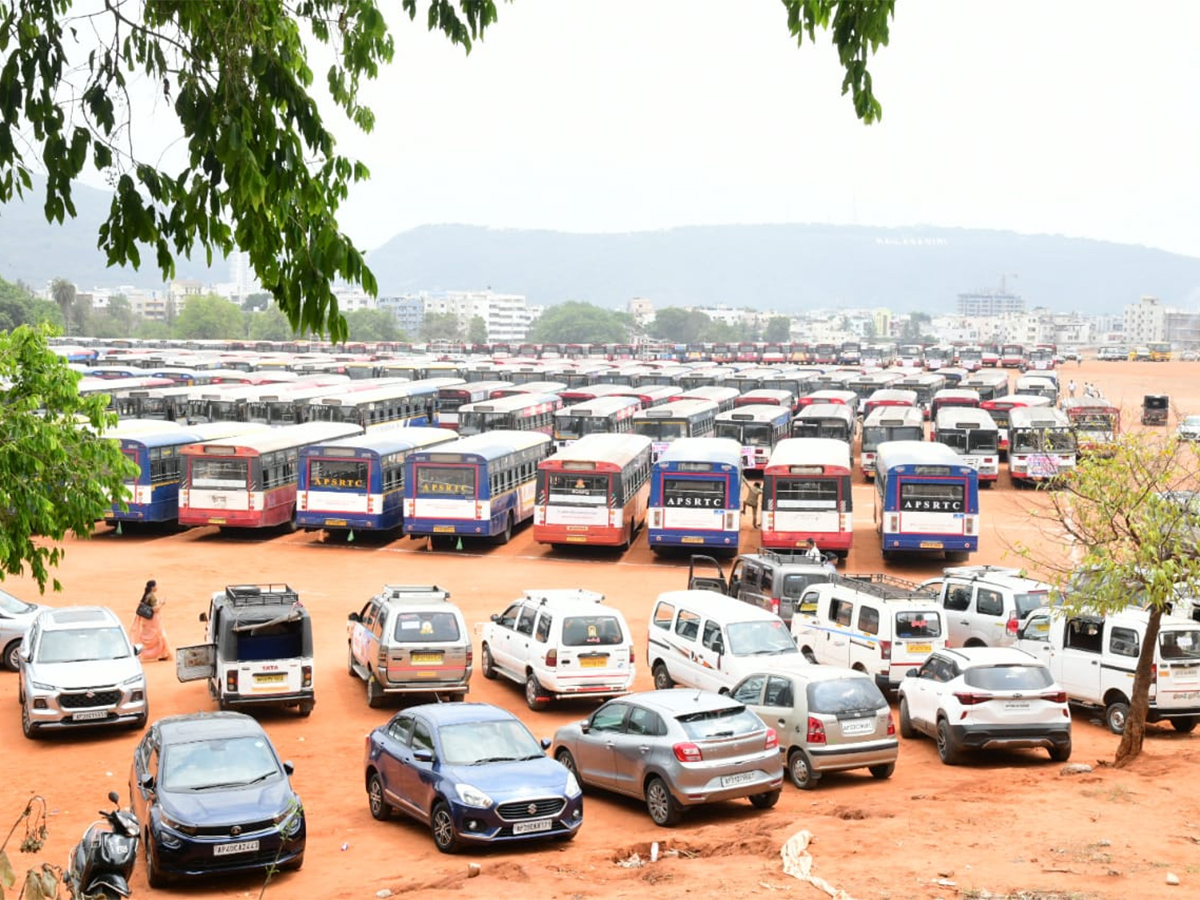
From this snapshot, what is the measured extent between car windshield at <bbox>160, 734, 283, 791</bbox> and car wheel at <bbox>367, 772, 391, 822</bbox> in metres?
1.58

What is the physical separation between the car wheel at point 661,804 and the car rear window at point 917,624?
23.0 ft

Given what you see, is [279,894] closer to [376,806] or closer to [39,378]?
[376,806]

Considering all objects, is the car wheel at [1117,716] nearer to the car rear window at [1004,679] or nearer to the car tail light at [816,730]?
the car rear window at [1004,679]

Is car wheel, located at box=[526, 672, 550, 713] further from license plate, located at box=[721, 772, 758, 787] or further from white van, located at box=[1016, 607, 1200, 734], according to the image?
white van, located at box=[1016, 607, 1200, 734]

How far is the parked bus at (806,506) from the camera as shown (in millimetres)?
34719

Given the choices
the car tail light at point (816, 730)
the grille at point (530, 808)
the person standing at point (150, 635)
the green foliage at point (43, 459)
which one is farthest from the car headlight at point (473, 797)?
the person standing at point (150, 635)

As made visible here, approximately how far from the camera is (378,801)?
1522 centimetres

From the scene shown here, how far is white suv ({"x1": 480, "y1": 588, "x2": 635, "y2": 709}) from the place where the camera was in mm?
20281

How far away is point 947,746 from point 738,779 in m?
4.13

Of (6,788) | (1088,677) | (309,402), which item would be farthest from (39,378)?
(309,402)

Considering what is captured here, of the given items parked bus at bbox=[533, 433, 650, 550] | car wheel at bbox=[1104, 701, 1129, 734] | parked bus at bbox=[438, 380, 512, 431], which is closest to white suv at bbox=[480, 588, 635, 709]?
car wheel at bbox=[1104, 701, 1129, 734]

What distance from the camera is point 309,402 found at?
50781 millimetres

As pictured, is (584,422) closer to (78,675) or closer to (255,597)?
(255,597)

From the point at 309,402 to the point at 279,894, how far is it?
39449 millimetres
